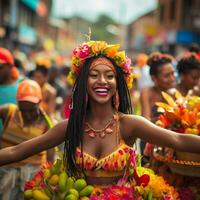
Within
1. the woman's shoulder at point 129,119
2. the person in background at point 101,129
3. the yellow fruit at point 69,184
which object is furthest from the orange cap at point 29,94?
the yellow fruit at point 69,184

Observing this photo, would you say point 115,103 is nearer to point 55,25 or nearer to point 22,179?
point 22,179

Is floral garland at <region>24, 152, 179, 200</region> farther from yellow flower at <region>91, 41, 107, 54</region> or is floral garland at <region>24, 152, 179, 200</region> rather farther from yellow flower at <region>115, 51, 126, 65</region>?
yellow flower at <region>91, 41, 107, 54</region>

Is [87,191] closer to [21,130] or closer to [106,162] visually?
[106,162]

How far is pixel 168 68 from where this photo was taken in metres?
7.64

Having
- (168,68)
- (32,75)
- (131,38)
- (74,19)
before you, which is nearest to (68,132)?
(168,68)

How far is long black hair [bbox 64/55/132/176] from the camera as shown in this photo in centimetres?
422

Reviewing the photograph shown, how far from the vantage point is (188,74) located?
7.51 metres

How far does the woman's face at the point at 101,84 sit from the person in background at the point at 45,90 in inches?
168

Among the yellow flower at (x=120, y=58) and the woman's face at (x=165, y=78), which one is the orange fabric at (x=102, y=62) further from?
the woman's face at (x=165, y=78)

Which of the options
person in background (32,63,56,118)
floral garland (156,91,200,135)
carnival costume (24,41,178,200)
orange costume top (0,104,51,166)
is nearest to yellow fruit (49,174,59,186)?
carnival costume (24,41,178,200)

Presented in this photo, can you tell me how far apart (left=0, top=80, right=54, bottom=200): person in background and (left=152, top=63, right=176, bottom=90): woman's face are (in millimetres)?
2020

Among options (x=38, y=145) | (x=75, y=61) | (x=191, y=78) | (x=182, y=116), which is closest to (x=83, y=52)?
(x=75, y=61)

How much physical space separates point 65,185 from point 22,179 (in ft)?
6.05

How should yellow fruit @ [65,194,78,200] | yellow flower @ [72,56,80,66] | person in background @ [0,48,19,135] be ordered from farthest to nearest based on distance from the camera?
person in background @ [0,48,19,135], yellow flower @ [72,56,80,66], yellow fruit @ [65,194,78,200]
